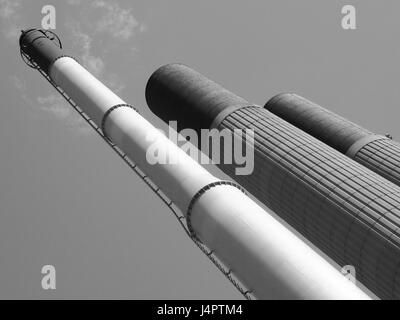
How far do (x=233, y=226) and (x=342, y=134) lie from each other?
33990 millimetres

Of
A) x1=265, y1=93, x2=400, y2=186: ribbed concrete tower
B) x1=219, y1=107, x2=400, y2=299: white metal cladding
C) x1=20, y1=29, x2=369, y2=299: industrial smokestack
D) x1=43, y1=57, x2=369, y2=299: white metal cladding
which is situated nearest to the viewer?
x1=43, y1=57, x2=369, y2=299: white metal cladding

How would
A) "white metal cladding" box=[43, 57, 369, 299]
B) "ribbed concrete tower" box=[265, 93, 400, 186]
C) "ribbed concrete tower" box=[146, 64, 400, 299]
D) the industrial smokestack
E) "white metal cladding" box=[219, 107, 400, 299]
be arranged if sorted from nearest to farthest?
"white metal cladding" box=[43, 57, 369, 299] → the industrial smokestack → "white metal cladding" box=[219, 107, 400, 299] → "ribbed concrete tower" box=[146, 64, 400, 299] → "ribbed concrete tower" box=[265, 93, 400, 186]

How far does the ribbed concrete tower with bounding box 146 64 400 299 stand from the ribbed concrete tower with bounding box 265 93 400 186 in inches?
222

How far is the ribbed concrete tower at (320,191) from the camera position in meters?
35.0

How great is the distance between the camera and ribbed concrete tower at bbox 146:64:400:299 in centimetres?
3497

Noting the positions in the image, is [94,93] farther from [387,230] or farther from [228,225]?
[387,230]

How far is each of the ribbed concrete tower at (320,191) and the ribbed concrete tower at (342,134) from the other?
5644 mm

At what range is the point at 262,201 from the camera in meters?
48.0

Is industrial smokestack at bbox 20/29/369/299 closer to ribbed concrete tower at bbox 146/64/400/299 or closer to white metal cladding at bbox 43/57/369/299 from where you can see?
white metal cladding at bbox 43/57/369/299

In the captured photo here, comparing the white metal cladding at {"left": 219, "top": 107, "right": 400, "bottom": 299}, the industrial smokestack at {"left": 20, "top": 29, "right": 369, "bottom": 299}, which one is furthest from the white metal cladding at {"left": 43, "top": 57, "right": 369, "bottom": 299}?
the white metal cladding at {"left": 219, "top": 107, "right": 400, "bottom": 299}

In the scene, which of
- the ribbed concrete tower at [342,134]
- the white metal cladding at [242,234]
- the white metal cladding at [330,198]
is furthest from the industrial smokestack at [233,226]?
the ribbed concrete tower at [342,134]

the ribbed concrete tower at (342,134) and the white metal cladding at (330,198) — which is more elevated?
the ribbed concrete tower at (342,134)

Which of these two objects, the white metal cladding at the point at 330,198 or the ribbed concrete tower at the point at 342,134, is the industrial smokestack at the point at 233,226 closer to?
the white metal cladding at the point at 330,198

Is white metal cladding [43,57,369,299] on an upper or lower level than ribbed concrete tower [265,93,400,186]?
lower
